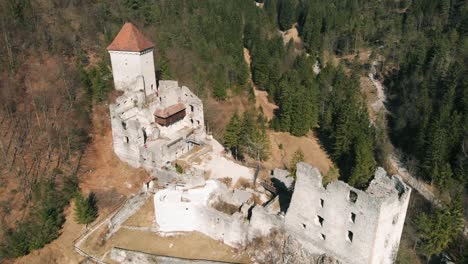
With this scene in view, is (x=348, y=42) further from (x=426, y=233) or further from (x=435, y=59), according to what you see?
(x=426, y=233)

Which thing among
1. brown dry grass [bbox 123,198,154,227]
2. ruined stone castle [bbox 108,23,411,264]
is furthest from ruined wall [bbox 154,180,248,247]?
brown dry grass [bbox 123,198,154,227]

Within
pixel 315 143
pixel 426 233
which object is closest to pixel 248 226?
pixel 426 233

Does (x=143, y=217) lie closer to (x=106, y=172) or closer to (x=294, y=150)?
(x=106, y=172)

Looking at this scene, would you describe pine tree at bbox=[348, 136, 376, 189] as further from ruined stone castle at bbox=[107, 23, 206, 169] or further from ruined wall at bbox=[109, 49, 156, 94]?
ruined wall at bbox=[109, 49, 156, 94]

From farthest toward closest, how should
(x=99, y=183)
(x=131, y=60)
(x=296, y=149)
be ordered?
(x=296, y=149)
(x=131, y=60)
(x=99, y=183)

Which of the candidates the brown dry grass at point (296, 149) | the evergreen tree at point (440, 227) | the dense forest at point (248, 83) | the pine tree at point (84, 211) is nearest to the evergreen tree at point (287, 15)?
the dense forest at point (248, 83)

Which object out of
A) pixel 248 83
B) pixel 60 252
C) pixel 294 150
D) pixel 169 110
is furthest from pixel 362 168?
pixel 60 252
